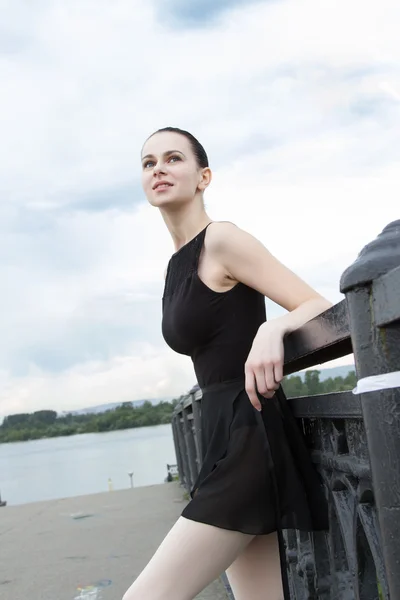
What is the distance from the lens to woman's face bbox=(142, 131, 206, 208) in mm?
2154

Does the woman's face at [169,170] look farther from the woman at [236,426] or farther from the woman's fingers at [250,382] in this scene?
the woman's fingers at [250,382]

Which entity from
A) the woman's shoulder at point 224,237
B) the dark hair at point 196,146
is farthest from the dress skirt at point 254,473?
the dark hair at point 196,146

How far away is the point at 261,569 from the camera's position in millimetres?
1857

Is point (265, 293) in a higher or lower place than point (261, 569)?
higher

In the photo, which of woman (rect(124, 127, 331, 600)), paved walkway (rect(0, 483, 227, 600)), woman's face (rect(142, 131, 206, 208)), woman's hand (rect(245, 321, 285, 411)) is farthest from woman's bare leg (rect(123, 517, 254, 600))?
paved walkway (rect(0, 483, 227, 600))

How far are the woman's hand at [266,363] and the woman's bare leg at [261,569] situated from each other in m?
0.54

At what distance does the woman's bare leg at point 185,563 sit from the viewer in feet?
5.08

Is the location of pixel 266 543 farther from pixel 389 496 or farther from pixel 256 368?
pixel 389 496

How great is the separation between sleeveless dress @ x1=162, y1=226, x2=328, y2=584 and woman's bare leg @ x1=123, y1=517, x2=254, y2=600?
0.04m

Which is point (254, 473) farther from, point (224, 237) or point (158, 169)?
point (158, 169)

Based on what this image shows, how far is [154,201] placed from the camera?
2.17 metres

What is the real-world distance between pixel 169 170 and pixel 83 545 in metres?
4.82

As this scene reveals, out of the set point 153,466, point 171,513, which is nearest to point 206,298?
point 171,513

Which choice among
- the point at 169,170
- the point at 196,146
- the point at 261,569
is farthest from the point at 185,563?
the point at 196,146
